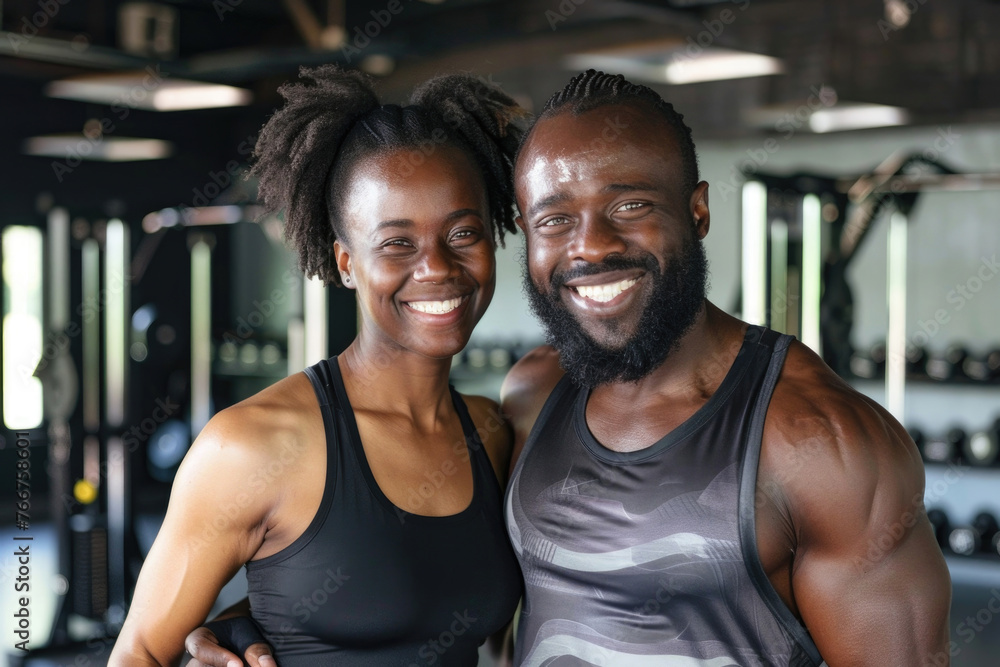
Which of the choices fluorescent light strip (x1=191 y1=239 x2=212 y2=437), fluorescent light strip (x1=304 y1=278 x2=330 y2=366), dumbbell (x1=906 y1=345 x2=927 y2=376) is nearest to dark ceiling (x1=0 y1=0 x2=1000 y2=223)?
fluorescent light strip (x1=191 y1=239 x2=212 y2=437)

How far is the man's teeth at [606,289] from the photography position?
5.93ft

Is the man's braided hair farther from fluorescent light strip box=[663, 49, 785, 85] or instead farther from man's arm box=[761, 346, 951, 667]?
fluorescent light strip box=[663, 49, 785, 85]

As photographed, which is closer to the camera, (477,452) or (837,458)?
(837,458)

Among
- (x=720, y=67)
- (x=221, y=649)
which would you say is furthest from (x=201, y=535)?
(x=720, y=67)

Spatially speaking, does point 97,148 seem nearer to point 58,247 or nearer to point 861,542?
point 58,247

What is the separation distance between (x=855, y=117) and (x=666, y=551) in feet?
15.9

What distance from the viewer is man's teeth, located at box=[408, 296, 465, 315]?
1938 millimetres

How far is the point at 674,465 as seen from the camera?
174 cm

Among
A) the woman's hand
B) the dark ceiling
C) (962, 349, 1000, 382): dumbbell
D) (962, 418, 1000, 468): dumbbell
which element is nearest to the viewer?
the woman's hand

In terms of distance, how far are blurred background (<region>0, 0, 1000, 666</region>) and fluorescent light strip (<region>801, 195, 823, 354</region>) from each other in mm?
12

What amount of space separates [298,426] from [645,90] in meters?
0.97

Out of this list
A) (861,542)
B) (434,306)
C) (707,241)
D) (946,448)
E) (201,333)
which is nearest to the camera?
(861,542)

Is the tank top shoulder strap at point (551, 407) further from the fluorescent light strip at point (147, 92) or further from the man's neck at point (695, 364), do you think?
the fluorescent light strip at point (147, 92)

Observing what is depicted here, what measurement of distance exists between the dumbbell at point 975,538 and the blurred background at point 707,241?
0.02m
